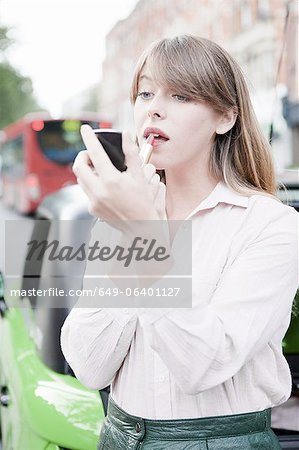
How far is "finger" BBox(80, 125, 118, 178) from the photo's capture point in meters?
1.20

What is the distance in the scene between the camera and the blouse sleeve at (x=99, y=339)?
152cm

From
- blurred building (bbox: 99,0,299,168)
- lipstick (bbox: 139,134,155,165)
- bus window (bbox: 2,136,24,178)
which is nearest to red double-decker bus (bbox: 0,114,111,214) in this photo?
bus window (bbox: 2,136,24,178)

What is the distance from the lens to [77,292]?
262 cm

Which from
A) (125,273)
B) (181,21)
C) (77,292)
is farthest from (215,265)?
(181,21)

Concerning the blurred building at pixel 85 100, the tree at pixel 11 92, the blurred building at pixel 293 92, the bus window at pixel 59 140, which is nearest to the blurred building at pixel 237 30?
the blurred building at pixel 293 92

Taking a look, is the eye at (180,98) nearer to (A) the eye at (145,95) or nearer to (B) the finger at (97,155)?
(A) the eye at (145,95)

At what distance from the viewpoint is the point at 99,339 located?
1.52m

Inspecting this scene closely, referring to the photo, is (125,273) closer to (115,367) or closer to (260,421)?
(115,367)

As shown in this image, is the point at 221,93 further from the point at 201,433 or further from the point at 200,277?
the point at 201,433

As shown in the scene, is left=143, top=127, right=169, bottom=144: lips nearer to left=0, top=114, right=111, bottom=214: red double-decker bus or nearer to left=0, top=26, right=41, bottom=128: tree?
left=0, top=114, right=111, bottom=214: red double-decker bus

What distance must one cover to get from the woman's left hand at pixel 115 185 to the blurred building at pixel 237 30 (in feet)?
49.5

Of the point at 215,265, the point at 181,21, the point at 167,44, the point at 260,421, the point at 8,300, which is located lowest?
the point at 181,21

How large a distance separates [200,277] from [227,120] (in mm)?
419

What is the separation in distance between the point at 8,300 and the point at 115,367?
7.14 ft
